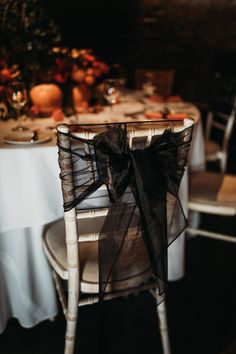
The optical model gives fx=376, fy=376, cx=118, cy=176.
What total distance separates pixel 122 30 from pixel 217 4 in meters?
1.19

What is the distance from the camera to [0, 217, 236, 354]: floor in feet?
5.34

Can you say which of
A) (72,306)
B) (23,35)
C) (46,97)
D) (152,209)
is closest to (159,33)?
(23,35)

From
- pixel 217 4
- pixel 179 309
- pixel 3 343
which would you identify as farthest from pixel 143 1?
pixel 3 343

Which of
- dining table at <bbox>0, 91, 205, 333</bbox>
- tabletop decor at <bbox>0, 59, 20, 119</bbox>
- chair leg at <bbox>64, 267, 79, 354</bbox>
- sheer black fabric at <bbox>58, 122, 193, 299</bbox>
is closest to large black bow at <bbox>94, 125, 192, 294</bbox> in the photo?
sheer black fabric at <bbox>58, 122, 193, 299</bbox>

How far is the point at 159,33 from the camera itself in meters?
4.43

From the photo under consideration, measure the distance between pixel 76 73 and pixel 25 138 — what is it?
0.78 meters

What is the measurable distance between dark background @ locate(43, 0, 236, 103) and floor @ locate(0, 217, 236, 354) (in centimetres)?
270

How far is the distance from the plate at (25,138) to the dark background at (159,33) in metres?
2.85

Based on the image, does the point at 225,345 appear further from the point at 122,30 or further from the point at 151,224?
the point at 122,30

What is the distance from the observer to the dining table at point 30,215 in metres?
1.47

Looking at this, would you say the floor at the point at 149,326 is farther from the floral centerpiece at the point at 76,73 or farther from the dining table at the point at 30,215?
the floral centerpiece at the point at 76,73

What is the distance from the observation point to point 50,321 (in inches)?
70.1

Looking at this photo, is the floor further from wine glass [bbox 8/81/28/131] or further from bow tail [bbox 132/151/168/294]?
wine glass [bbox 8/81/28/131]

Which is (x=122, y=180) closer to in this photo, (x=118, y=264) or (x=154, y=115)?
(x=118, y=264)
